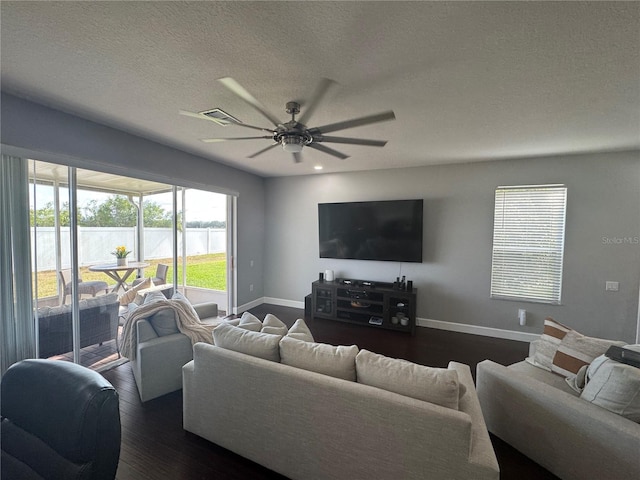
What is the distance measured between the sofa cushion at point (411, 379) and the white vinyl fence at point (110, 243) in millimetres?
3043

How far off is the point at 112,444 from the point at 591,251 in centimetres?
502

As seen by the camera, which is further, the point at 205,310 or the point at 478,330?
the point at 478,330

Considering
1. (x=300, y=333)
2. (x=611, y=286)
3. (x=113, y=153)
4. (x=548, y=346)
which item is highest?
(x=113, y=153)

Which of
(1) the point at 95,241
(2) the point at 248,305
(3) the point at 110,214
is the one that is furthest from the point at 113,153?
(2) the point at 248,305

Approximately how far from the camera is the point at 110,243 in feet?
9.99

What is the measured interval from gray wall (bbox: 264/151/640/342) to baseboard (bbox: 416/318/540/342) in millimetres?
62

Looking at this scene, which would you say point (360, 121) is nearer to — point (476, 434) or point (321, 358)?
point (321, 358)

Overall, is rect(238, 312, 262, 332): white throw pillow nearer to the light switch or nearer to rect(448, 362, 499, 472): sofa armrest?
rect(448, 362, 499, 472): sofa armrest

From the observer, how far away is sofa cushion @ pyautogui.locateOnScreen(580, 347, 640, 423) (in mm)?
1406

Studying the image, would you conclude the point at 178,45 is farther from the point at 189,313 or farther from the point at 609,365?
the point at 609,365

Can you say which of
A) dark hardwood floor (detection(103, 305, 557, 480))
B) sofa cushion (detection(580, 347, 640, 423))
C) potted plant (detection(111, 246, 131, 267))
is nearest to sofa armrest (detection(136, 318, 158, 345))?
dark hardwood floor (detection(103, 305, 557, 480))

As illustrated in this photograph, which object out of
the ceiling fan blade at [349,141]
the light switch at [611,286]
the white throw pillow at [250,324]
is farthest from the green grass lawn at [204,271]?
the light switch at [611,286]

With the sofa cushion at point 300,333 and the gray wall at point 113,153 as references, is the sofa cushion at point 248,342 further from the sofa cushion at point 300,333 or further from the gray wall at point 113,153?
the gray wall at point 113,153

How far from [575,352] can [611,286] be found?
2.29 m
